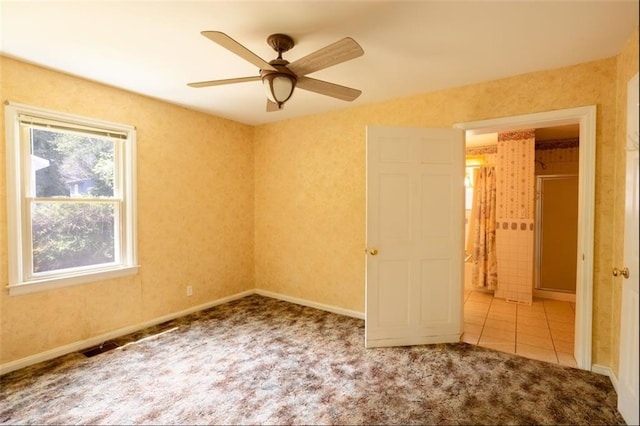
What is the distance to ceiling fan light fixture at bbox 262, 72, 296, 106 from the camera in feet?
6.58

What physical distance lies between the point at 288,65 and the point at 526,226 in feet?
13.6

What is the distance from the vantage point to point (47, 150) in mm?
2734

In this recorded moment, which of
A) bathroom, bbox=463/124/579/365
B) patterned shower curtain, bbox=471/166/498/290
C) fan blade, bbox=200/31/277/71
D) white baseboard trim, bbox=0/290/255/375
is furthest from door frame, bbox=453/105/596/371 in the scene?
white baseboard trim, bbox=0/290/255/375

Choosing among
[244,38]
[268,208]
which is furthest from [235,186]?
[244,38]

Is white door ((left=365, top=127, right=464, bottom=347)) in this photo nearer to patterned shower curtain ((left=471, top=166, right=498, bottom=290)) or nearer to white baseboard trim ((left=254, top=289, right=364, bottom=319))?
white baseboard trim ((left=254, top=289, right=364, bottom=319))

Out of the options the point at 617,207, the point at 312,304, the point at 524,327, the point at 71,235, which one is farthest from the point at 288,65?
the point at 524,327

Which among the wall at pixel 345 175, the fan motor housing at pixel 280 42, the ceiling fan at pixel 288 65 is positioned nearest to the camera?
the ceiling fan at pixel 288 65

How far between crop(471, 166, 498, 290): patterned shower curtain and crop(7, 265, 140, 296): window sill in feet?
15.6

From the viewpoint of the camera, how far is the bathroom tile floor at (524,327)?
2.87m

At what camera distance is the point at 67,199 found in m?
2.82

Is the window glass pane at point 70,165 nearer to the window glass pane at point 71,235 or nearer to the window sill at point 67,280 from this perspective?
the window glass pane at point 71,235

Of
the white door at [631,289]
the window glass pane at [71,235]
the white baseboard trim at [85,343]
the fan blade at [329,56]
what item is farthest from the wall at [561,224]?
the window glass pane at [71,235]

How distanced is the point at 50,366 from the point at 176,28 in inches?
113

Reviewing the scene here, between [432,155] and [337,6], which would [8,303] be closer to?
[337,6]
